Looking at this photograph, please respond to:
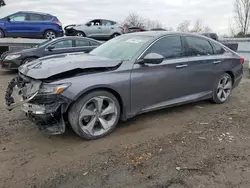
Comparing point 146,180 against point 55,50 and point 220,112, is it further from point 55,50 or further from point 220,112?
point 55,50

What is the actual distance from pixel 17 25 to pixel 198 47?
1132 cm

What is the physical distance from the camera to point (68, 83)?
329 centimetres

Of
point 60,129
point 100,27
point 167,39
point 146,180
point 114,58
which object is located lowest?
point 146,180

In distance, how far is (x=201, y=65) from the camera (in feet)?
15.7

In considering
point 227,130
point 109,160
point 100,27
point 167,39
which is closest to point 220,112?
point 227,130

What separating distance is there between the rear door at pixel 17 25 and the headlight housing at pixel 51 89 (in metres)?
11.4

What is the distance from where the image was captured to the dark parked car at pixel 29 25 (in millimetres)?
13031

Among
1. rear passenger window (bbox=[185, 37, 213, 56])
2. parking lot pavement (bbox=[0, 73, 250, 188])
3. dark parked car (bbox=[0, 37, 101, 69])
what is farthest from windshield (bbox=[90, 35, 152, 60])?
dark parked car (bbox=[0, 37, 101, 69])

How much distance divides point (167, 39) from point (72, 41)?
5.83 m

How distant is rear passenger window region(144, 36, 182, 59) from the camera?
423 cm

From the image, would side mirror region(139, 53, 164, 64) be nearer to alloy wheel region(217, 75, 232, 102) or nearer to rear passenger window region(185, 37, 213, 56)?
rear passenger window region(185, 37, 213, 56)

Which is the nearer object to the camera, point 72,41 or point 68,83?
point 68,83

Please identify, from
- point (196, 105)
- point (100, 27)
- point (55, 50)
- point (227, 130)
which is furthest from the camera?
point (100, 27)

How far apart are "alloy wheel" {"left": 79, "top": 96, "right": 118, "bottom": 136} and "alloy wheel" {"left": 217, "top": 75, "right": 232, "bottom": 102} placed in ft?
9.16
